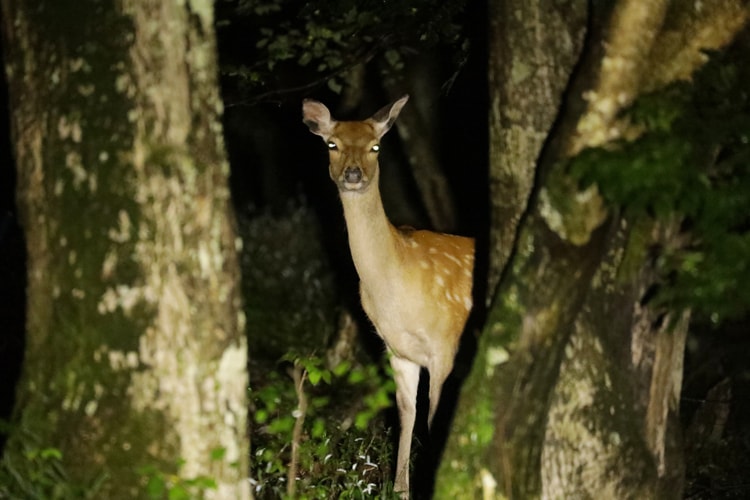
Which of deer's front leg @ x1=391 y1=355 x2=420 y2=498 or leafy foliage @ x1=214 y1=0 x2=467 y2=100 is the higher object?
leafy foliage @ x1=214 y1=0 x2=467 y2=100

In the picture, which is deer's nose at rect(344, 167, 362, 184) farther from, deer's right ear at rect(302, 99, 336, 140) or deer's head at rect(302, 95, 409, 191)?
deer's right ear at rect(302, 99, 336, 140)

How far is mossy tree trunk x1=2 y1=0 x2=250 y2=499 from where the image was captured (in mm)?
3994

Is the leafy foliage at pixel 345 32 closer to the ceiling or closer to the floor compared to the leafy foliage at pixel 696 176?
closer to the ceiling

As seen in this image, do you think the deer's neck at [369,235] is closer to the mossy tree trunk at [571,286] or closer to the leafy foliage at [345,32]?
the leafy foliage at [345,32]

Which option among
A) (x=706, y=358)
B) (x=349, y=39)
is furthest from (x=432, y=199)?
(x=706, y=358)

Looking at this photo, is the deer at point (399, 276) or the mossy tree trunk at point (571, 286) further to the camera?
the deer at point (399, 276)

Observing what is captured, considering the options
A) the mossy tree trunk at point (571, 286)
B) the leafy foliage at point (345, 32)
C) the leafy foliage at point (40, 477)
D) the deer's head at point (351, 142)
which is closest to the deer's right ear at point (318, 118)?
the deer's head at point (351, 142)

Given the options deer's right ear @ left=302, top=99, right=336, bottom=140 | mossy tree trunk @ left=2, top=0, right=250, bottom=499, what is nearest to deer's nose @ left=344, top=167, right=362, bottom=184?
deer's right ear @ left=302, top=99, right=336, bottom=140

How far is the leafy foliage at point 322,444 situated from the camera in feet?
16.1

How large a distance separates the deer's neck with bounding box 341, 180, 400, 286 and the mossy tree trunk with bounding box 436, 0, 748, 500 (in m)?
1.91

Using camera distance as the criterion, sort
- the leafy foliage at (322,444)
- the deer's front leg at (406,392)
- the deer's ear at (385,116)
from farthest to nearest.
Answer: the deer's ear at (385,116) → the deer's front leg at (406,392) → the leafy foliage at (322,444)

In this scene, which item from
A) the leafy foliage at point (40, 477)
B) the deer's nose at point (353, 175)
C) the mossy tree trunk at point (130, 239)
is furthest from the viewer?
the deer's nose at point (353, 175)

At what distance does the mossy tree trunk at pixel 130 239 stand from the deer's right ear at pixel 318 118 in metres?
3.20

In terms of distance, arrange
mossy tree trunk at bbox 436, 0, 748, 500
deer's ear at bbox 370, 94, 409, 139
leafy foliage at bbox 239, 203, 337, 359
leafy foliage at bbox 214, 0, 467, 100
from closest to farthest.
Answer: mossy tree trunk at bbox 436, 0, 748, 500, deer's ear at bbox 370, 94, 409, 139, leafy foliage at bbox 214, 0, 467, 100, leafy foliage at bbox 239, 203, 337, 359
